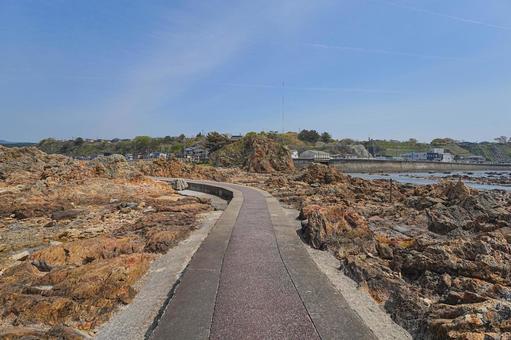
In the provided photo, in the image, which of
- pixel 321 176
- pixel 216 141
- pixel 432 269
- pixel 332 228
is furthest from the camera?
pixel 216 141

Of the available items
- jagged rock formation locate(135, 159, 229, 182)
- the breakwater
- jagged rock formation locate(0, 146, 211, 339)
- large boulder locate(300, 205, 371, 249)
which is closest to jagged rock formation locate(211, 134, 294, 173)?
jagged rock formation locate(135, 159, 229, 182)

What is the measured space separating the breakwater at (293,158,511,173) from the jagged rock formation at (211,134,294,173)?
2381 centimetres

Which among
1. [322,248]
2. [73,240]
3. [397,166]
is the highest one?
[322,248]

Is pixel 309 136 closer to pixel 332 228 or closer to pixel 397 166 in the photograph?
pixel 397 166

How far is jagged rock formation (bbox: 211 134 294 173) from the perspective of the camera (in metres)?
61.8

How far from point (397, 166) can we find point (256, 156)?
78.5 meters

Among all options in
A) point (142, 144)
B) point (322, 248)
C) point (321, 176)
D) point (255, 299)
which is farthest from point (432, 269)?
point (142, 144)

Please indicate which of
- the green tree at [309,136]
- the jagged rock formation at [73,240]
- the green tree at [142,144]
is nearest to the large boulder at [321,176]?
the jagged rock formation at [73,240]

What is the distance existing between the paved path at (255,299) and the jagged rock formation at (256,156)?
A: 170 feet

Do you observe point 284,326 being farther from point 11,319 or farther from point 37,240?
point 37,240

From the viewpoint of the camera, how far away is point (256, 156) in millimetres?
62781

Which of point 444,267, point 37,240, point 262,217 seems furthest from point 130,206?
point 444,267

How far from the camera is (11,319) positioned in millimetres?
5504

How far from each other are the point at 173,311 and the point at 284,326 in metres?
1.72
